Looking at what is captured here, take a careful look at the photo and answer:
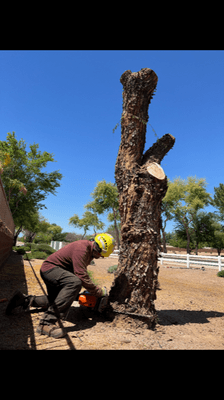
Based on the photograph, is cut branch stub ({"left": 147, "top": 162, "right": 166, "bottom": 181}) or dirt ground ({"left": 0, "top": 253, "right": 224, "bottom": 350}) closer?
dirt ground ({"left": 0, "top": 253, "right": 224, "bottom": 350})

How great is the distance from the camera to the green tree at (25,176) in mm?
18156

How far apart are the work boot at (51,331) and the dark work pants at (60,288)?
7 centimetres

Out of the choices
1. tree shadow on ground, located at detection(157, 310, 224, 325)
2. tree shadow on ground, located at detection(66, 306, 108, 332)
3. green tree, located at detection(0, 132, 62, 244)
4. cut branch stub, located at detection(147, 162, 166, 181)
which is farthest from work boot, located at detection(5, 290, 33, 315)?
green tree, located at detection(0, 132, 62, 244)

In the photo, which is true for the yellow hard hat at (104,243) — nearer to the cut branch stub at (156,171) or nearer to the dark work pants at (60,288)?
the dark work pants at (60,288)

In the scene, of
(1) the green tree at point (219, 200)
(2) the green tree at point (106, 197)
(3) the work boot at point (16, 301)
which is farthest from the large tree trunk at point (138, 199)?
(1) the green tree at point (219, 200)

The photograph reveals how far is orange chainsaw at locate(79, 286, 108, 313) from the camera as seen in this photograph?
142 inches

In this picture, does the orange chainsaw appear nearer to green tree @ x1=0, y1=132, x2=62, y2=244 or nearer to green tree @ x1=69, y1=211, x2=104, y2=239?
green tree @ x1=0, y1=132, x2=62, y2=244

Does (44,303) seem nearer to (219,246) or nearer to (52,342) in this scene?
(52,342)

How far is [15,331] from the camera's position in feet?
9.78

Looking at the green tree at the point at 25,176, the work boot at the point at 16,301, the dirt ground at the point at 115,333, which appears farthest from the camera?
the green tree at the point at 25,176

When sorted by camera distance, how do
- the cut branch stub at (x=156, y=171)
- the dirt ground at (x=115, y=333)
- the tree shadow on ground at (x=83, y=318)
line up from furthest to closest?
the cut branch stub at (x=156, y=171) < the tree shadow on ground at (x=83, y=318) < the dirt ground at (x=115, y=333)

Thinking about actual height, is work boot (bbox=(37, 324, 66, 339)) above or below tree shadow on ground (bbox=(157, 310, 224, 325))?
above

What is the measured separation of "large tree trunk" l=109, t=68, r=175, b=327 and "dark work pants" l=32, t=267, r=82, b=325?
2.64ft
